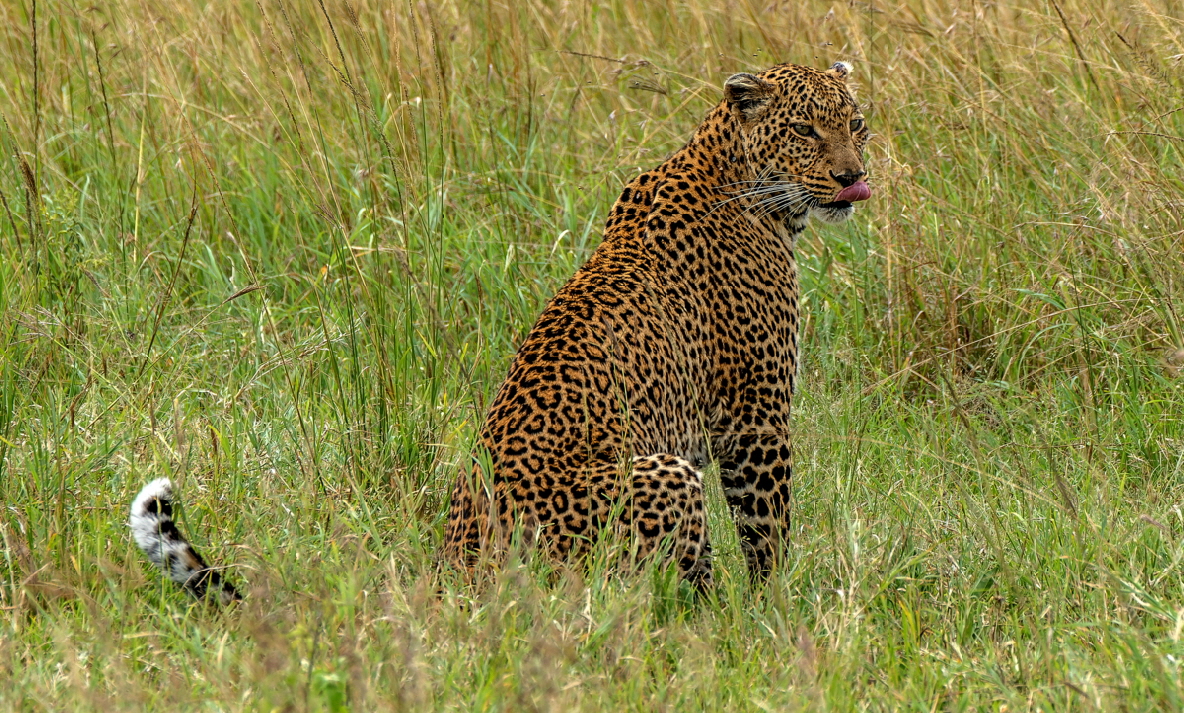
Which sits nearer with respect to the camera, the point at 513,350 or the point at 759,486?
the point at 759,486

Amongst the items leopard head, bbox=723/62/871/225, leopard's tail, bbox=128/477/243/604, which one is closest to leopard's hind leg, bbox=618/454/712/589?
leopard's tail, bbox=128/477/243/604

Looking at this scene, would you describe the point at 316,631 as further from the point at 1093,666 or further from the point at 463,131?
the point at 463,131

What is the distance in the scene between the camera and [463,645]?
3.26 m

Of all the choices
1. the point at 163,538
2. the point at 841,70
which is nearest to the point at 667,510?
the point at 163,538

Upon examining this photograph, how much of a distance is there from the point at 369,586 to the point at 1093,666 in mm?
1745

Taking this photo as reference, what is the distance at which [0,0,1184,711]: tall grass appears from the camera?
3.28 m

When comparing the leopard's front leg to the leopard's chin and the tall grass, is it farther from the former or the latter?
the leopard's chin

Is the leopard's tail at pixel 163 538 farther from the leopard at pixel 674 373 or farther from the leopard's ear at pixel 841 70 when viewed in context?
the leopard's ear at pixel 841 70

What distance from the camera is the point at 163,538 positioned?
333cm

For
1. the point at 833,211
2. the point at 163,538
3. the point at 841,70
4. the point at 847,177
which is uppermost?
the point at 841,70

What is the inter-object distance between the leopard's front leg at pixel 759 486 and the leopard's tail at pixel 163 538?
1.75m

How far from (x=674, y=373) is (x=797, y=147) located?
100cm

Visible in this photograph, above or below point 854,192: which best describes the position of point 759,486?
below

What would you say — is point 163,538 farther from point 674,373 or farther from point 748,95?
point 748,95
